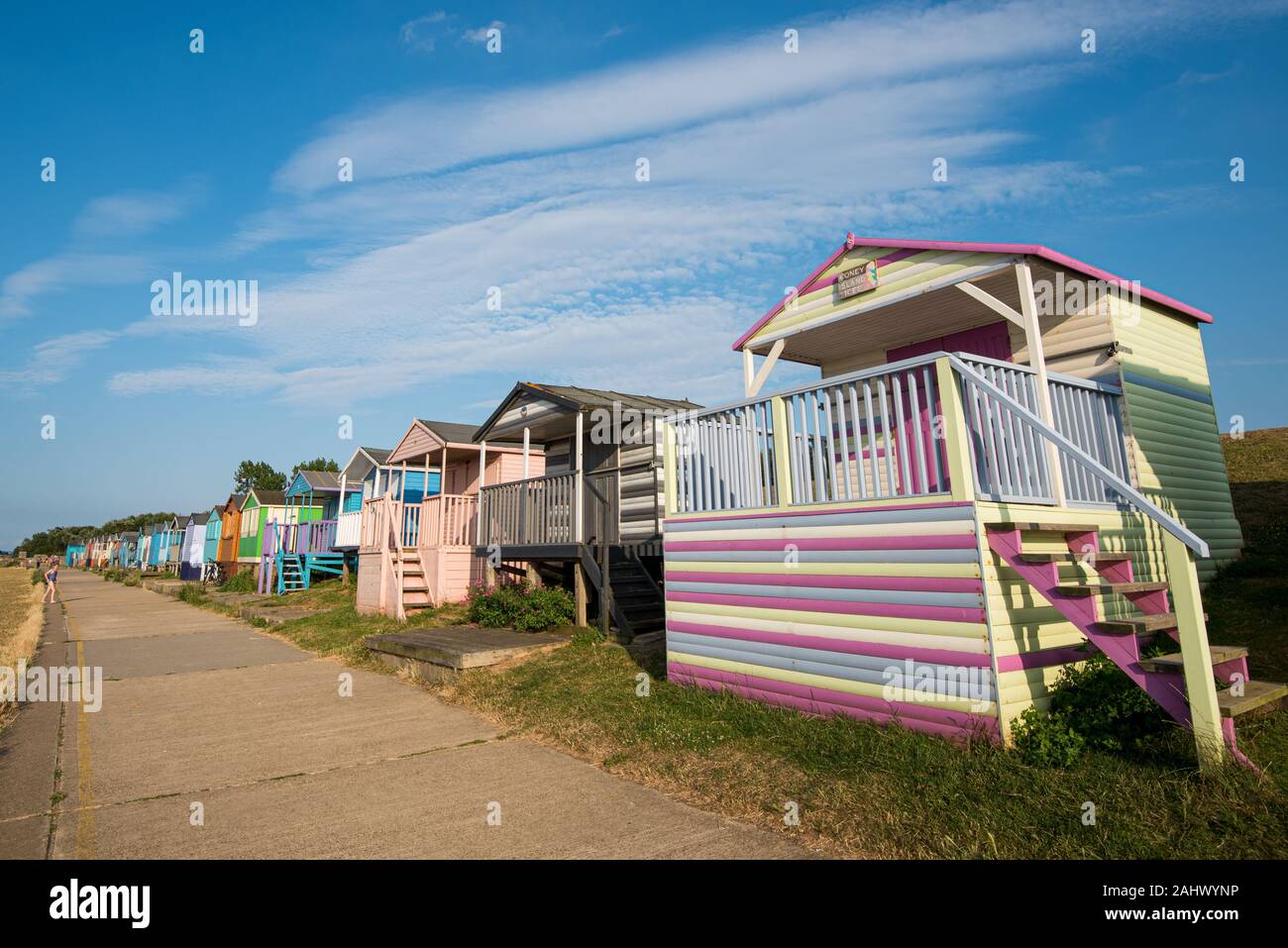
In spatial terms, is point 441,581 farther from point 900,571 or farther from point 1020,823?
point 1020,823

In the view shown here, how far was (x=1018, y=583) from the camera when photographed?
16.7 feet

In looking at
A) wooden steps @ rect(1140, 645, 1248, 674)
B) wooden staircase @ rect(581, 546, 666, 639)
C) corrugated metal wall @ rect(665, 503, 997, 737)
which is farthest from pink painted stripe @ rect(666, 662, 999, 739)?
wooden staircase @ rect(581, 546, 666, 639)

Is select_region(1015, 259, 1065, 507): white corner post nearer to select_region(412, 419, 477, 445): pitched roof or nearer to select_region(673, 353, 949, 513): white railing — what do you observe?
select_region(673, 353, 949, 513): white railing

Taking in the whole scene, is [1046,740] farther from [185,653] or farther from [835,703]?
[185,653]

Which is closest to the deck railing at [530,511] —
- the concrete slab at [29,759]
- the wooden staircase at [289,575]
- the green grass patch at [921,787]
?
the green grass patch at [921,787]

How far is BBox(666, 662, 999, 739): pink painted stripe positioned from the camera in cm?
488

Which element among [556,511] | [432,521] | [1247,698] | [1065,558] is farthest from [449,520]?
[1247,698]

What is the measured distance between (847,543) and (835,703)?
136 centimetres

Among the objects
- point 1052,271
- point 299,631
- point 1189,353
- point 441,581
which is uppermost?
point 1052,271

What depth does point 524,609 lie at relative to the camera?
11898 mm

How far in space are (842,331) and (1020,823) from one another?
740 centimetres

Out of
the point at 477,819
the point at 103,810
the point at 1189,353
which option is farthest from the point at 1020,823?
the point at 1189,353

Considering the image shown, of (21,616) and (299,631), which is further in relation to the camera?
(21,616)

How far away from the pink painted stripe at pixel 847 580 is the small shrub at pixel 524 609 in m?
4.52
